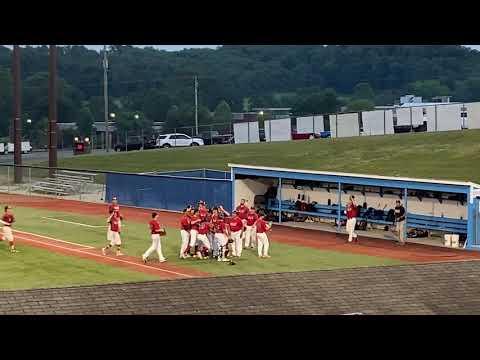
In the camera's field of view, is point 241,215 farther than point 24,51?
No

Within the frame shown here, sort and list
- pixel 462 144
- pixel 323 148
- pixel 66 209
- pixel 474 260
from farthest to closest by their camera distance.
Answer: pixel 323 148 → pixel 462 144 → pixel 66 209 → pixel 474 260

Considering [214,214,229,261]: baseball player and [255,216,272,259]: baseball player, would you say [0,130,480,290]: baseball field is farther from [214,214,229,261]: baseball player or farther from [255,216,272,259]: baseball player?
[214,214,229,261]: baseball player

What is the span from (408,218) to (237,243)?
27.1 ft

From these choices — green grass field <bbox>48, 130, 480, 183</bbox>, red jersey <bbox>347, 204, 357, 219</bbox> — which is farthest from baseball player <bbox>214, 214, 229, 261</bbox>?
green grass field <bbox>48, 130, 480, 183</bbox>

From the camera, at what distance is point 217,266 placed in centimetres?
2702

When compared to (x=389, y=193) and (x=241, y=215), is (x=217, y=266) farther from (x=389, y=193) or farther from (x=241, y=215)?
(x=389, y=193)

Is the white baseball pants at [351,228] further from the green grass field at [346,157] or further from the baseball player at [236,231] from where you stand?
the green grass field at [346,157]

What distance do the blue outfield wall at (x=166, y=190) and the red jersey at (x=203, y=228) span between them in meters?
11.2

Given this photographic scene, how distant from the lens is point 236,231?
2812 centimetres

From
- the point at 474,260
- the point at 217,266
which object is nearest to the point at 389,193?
the point at 474,260

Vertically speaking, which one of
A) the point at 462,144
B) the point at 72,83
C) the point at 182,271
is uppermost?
the point at 72,83

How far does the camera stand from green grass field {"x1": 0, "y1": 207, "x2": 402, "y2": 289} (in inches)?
983

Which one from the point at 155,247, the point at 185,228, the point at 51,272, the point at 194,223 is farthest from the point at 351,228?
the point at 51,272
